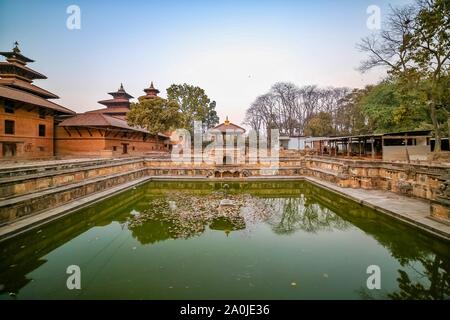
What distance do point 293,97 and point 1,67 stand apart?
4848 centimetres

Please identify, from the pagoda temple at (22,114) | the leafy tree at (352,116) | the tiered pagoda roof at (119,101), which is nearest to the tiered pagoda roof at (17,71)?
the pagoda temple at (22,114)

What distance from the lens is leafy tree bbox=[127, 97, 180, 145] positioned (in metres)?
24.3

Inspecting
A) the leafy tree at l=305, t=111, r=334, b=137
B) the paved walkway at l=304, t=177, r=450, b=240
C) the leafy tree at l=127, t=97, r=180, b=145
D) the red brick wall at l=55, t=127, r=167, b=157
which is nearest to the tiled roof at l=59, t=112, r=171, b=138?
the red brick wall at l=55, t=127, r=167, b=157

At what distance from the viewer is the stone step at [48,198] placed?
7.04 metres

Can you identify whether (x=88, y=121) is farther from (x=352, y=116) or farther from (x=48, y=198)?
(x=352, y=116)

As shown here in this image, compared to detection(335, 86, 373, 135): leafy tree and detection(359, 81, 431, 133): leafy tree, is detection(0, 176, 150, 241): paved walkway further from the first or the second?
detection(335, 86, 373, 135): leafy tree

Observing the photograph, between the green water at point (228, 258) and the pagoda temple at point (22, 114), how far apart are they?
15.4 m

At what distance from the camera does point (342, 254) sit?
19.7ft

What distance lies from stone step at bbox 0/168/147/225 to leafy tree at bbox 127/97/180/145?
460 inches

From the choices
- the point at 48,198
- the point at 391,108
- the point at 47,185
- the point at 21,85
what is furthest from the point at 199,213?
the point at 21,85

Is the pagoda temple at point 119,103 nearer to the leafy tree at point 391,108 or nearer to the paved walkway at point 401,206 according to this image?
Answer: the leafy tree at point 391,108

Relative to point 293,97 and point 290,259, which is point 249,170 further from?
point 293,97

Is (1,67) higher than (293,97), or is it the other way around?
(293,97)
